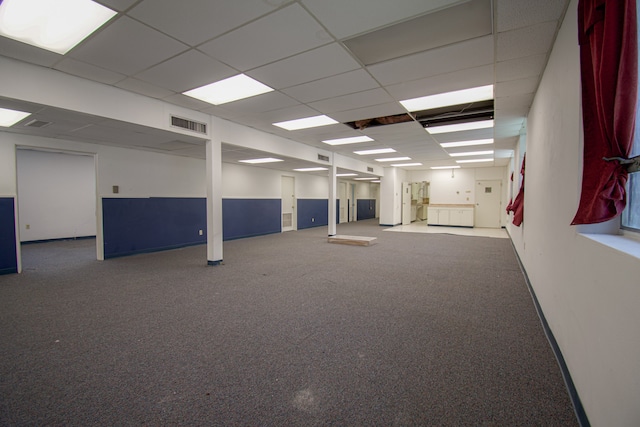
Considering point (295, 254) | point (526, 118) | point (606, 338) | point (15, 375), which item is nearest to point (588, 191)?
point (606, 338)

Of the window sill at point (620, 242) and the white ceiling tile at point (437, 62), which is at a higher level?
the white ceiling tile at point (437, 62)

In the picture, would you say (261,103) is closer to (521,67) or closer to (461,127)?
(521,67)

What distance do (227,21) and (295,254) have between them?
4.75 meters

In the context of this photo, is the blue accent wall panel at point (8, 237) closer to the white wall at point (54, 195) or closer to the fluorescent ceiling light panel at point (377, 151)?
the white wall at point (54, 195)

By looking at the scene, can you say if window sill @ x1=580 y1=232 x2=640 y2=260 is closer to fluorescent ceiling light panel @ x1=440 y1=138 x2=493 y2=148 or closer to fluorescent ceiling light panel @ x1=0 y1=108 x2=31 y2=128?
fluorescent ceiling light panel @ x1=440 y1=138 x2=493 y2=148

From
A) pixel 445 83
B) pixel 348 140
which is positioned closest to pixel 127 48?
pixel 445 83

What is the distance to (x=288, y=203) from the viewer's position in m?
11.3

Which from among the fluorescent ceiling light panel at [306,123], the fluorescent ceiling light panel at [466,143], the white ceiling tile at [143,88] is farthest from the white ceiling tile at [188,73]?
the fluorescent ceiling light panel at [466,143]

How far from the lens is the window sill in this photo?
1.17m

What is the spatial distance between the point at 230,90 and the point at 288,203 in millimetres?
7570

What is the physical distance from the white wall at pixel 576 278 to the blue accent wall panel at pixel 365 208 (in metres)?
13.2

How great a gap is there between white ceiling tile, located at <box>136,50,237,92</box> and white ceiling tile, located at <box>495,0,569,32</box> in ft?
8.54

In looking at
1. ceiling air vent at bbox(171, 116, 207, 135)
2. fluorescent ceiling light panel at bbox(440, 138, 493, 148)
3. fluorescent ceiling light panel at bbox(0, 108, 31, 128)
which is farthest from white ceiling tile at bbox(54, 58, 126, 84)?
fluorescent ceiling light panel at bbox(440, 138, 493, 148)

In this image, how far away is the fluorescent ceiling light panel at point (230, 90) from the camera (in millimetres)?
3566
